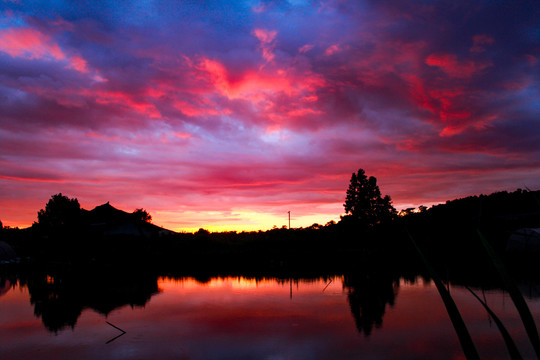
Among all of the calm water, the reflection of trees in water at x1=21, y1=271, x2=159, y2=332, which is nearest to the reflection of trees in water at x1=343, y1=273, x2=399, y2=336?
the calm water

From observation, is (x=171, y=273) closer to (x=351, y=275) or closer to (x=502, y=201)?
(x=351, y=275)

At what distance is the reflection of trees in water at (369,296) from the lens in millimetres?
10094

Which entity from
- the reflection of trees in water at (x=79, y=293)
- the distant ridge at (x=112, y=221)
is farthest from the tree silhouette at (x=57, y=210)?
the reflection of trees in water at (x=79, y=293)

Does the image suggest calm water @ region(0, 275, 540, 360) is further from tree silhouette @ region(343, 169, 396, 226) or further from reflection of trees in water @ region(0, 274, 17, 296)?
tree silhouette @ region(343, 169, 396, 226)

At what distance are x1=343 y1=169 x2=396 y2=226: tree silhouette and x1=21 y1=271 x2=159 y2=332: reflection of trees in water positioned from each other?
1336 inches

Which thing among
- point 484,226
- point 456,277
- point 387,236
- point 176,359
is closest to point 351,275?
point 456,277

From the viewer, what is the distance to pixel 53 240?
1321 inches

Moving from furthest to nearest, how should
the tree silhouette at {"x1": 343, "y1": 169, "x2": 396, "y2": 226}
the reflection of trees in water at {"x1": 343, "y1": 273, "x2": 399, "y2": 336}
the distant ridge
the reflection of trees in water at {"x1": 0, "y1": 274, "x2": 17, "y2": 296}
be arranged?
the tree silhouette at {"x1": 343, "y1": 169, "x2": 396, "y2": 226} → the distant ridge → the reflection of trees in water at {"x1": 0, "y1": 274, "x2": 17, "y2": 296} → the reflection of trees in water at {"x1": 343, "y1": 273, "x2": 399, "y2": 336}

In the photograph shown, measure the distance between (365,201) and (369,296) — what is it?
37211 millimetres

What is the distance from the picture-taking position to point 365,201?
49.6 m

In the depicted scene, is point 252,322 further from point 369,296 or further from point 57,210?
point 57,210

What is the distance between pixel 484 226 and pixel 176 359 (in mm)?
31317

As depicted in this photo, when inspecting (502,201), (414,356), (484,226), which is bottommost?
(414,356)

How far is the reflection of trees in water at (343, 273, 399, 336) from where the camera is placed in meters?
10.1
